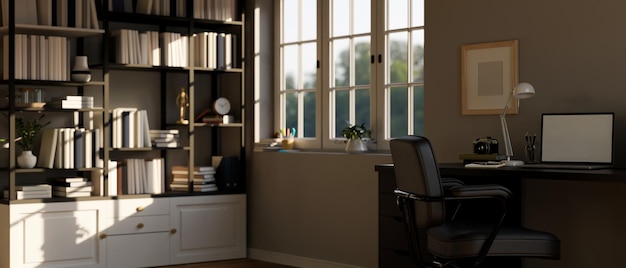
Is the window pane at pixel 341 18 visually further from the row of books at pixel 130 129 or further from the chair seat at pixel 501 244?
the chair seat at pixel 501 244

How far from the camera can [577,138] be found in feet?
15.1

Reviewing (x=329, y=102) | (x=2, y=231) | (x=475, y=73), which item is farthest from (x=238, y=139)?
(x=475, y=73)

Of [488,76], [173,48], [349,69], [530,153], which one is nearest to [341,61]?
[349,69]

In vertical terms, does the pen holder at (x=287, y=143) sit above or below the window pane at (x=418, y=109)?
below

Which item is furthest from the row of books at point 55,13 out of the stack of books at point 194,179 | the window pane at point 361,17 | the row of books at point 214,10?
the window pane at point 361,17

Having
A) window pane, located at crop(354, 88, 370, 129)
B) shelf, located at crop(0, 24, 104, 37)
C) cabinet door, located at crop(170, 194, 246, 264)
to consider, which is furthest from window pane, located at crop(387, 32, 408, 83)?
shelf, located at crop(0, 24, 104, 37)

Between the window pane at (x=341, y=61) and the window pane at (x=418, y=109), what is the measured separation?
0.64 metres

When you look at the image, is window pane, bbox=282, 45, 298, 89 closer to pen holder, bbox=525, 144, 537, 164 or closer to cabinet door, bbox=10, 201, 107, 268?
cabinet door, bbox=10, 201, 107, 268

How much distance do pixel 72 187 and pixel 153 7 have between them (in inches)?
58.1

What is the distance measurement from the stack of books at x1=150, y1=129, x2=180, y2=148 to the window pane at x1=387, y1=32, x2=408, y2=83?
172 centimetres

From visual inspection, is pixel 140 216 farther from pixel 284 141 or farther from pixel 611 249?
pixel 611 249

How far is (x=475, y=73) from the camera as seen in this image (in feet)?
17.2

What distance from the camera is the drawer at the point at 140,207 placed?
21.0ft

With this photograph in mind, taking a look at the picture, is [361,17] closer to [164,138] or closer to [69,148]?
[164,138]
